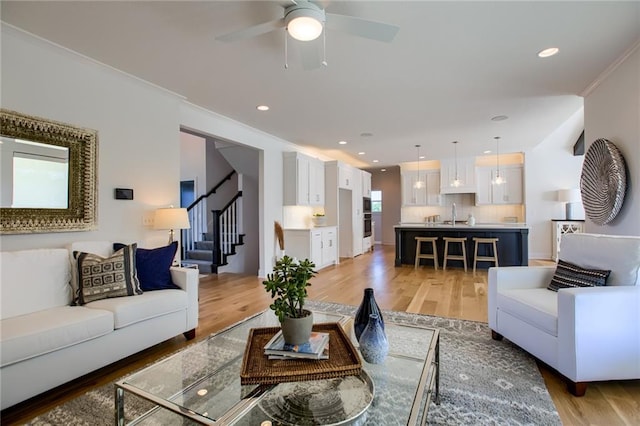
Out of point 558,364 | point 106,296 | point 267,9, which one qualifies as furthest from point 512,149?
point 106,296

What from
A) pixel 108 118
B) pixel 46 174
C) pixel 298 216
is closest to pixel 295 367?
pixel 46 174

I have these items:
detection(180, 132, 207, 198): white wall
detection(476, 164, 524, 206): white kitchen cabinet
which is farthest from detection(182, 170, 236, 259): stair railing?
detection(476, 164, 524, 206): white kitchen cabinet

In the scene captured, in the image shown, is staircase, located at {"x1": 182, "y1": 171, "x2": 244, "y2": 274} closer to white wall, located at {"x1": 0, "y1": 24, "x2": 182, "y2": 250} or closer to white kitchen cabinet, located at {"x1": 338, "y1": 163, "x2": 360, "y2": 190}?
white kitchen cabinet, located at {"x1": 338, "y1": 163, "x2": 360, "y2": 190}

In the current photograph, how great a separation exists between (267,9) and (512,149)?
6821 millimetres

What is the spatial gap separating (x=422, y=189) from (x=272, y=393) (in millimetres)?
7913

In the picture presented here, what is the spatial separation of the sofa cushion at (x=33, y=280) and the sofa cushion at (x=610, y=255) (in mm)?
4088

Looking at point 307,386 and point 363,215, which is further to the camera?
point 363,215

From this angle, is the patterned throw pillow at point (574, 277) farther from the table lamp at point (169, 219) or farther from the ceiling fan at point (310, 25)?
the table lamp at point (169, 219)

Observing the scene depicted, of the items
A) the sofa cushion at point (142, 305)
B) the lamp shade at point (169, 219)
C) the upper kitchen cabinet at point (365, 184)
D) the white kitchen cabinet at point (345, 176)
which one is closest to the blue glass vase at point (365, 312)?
the sofa cushion at point (142, 305)

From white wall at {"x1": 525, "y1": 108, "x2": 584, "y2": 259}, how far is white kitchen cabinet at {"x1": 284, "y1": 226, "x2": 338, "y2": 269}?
196 inches

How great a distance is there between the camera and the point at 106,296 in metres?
2.43

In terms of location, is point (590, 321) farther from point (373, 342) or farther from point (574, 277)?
point (373, 342)

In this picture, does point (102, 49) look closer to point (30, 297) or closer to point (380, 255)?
point (30, 297)

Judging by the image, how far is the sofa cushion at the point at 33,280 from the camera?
2105 millimetres
